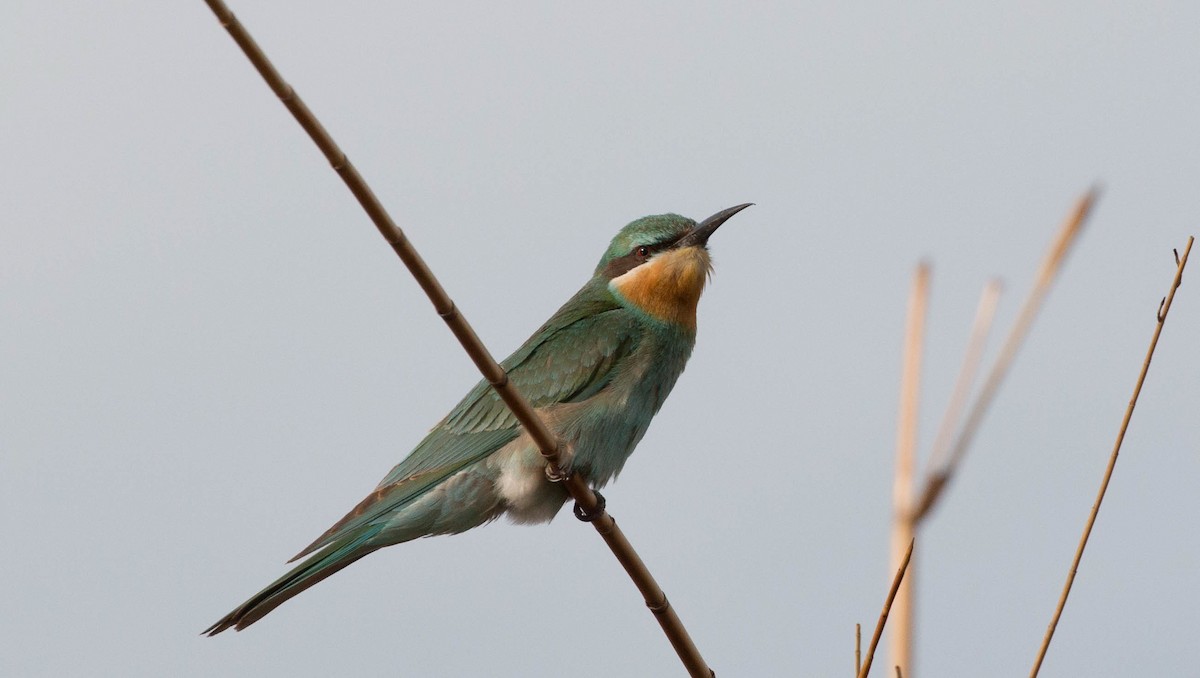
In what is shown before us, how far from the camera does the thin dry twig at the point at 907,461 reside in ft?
10.3

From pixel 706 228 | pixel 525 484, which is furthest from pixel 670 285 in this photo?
pixel 525 484

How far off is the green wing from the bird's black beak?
0.37 m

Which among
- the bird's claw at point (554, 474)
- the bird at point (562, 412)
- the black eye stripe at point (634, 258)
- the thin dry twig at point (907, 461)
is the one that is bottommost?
the thin dry twig at point (907, 461)

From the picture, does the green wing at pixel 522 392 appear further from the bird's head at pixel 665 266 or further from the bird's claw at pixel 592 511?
the bird's claw at pixel 592 511

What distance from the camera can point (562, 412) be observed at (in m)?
4.82

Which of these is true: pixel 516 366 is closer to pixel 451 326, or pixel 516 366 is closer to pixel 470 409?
pixel 470 409

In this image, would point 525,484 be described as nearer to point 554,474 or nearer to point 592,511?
point 554,474

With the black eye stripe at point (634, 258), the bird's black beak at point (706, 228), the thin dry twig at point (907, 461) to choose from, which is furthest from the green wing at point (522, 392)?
the thin dry twig at point (907, 461)

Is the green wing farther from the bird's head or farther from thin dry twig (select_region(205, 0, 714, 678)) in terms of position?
thin dry twig (select_region(205, 0, 714, 678))

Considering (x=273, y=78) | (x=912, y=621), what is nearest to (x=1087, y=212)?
(x=912, y=621)

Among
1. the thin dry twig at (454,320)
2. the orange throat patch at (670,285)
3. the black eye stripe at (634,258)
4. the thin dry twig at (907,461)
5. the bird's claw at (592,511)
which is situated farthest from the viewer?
the black eye stripe at (634,258)

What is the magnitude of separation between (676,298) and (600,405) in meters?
0.59

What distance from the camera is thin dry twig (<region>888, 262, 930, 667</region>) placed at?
3137 millimetres

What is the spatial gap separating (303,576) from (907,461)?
190 cm
